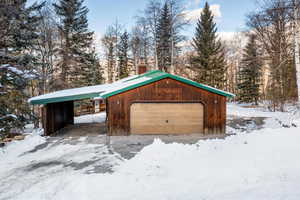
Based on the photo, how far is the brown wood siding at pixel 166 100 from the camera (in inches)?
344

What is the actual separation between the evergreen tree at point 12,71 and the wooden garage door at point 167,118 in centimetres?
532

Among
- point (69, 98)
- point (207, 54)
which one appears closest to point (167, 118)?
point (69, 98)

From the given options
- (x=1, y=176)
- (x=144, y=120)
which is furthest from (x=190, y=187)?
(x=144, y=120)

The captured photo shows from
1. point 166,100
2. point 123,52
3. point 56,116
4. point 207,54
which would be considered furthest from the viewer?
point 123,52

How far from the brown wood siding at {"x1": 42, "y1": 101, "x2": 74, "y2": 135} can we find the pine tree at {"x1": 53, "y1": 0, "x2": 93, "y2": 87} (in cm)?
496

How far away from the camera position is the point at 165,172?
14.7 feet

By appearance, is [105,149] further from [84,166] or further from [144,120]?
[144,120]

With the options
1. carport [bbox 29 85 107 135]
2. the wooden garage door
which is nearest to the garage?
→ the wooden garage door

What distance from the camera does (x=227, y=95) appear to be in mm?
9016

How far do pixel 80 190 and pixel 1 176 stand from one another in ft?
8.79

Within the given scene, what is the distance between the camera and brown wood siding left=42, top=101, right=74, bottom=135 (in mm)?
9383

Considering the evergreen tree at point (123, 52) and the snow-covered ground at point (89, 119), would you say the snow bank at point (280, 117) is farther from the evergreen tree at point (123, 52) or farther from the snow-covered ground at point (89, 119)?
the evergreen tree at point (123, 52)

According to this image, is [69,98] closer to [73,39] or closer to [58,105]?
[58,105]

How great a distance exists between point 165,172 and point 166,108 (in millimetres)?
4807
